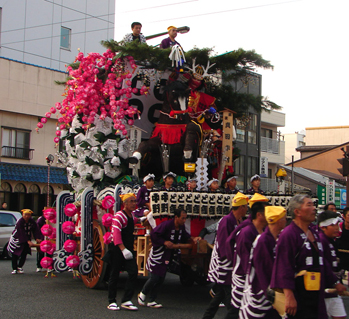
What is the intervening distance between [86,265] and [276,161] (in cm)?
2773

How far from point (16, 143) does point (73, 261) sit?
20246 mm

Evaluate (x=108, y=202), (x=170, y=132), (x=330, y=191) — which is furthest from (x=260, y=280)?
(x=330, y=191)

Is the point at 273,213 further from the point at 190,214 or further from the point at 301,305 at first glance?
the point at 190,214

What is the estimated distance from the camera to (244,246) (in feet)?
17.9

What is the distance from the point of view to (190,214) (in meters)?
8.77

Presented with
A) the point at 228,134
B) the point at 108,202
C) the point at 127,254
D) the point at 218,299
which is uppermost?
the point at 228,134

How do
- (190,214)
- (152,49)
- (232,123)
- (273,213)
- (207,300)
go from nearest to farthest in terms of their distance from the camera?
(273,213)
(190,214)
(207,300)
(152,49)
(232,123)

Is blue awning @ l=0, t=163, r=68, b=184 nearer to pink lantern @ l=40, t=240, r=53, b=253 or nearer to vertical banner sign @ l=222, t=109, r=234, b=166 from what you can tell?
pink lantern @ l=40, t=240, r=53, b=253

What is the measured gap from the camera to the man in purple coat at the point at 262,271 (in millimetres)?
4891

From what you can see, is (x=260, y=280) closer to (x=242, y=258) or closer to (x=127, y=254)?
(x=242, y=258)

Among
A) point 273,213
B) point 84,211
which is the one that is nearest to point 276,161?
point 84,211

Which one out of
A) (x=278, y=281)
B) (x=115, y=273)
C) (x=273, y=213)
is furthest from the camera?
(x=115, y=273)

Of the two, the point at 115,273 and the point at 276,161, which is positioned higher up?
the point at 276,161

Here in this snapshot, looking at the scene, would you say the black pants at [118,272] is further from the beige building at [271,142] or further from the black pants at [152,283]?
the beige building at [271,142]
